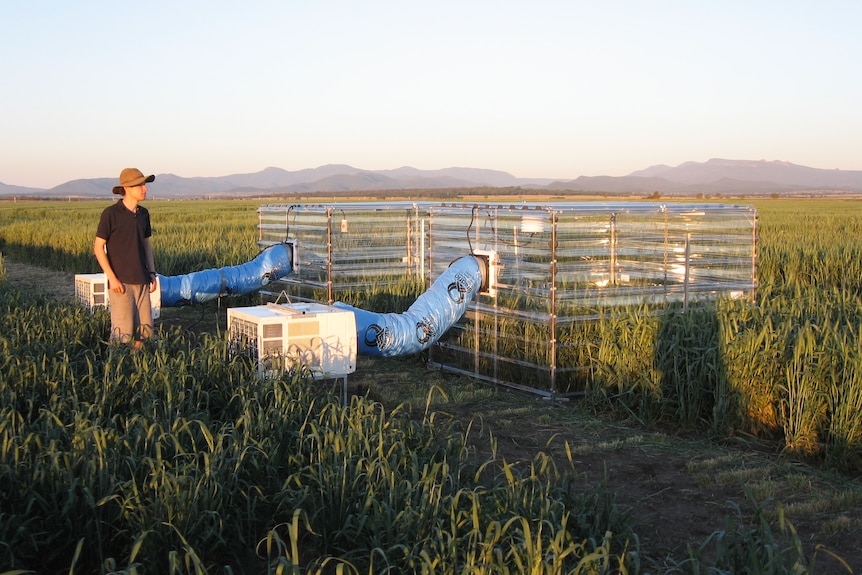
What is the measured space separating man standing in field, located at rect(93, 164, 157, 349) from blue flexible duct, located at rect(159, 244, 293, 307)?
2.76 m

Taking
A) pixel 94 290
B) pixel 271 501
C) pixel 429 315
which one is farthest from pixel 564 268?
pixel 94 290

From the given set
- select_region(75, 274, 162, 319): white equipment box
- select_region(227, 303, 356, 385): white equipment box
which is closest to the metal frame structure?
select_region(227, 303, 356, 385): white equipment box

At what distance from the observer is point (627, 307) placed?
7.72 metres

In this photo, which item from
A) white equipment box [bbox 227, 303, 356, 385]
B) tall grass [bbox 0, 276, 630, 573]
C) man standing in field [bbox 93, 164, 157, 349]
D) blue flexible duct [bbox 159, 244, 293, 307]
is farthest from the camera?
blue flexible duct [bbox 159, 244, 293, 307]

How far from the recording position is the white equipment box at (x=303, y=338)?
6.62 meters

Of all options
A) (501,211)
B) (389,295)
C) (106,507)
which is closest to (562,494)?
(106,507)

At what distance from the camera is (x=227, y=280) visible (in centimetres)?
1121

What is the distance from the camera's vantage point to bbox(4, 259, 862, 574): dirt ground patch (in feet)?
15.2

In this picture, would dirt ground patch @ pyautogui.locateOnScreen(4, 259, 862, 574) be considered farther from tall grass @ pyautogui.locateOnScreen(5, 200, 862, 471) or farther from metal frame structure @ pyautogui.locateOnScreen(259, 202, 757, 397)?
metal frame structure @ pyautogui.locateOnScreen(259, 202, 757, 397)

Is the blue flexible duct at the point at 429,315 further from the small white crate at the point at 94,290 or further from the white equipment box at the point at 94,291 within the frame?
the small white crate at the point at 94,290

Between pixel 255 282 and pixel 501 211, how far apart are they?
4.28 m

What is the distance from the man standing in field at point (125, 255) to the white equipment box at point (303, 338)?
1.22 m

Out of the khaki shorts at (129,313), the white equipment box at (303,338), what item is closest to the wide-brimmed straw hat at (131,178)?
the khaki shorts at (129,313)

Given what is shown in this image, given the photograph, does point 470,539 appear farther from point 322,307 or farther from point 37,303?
point 37,303
